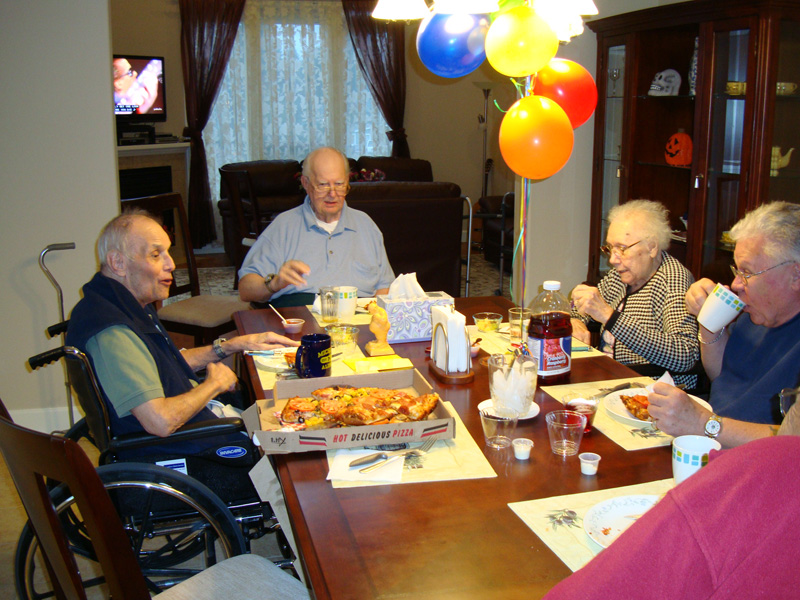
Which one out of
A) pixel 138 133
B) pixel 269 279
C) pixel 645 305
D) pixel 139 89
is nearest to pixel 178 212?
pixel 269 279

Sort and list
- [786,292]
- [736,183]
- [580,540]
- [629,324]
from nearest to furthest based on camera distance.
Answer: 1. [580,540]
2. [786,292]
3. [629,324]
4. [736,183]

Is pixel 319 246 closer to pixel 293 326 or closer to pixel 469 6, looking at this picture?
pixel 293 326

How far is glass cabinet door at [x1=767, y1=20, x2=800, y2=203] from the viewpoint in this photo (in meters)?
3.30

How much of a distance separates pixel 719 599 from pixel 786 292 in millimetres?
1475

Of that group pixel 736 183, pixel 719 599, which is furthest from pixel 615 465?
pixel 736 183

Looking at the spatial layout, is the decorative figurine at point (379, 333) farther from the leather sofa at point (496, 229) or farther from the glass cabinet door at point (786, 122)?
the leather sofa at point (496, 229)

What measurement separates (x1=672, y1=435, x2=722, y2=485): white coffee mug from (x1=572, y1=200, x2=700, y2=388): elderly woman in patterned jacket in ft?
3.40

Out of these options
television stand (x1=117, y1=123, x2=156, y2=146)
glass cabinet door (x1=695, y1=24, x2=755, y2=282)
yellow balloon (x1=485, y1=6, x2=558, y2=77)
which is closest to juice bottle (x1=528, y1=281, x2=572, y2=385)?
yellow balloon (x1=485, y1=6, x2=558, y2=77)

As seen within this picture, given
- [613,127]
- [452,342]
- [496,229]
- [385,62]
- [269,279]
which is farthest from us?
[385,62]

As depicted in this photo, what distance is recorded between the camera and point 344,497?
1.33 metres

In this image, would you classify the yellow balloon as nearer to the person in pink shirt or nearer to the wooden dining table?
the wooden dining table

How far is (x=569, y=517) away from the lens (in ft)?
4.05

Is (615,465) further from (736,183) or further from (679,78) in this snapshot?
(679,78)

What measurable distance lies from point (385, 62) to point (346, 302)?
6641mm
